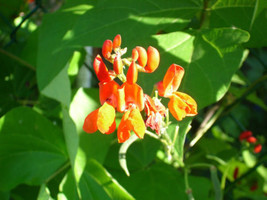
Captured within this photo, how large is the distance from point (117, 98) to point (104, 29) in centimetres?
20

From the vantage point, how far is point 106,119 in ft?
1.89

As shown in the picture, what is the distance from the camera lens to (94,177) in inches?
31.0

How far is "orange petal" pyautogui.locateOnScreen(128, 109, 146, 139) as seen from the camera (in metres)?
0.56

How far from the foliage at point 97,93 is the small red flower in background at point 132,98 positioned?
44 millimetres

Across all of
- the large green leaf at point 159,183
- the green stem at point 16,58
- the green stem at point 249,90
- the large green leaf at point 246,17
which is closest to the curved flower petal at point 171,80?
the large green leaf at point 246,17

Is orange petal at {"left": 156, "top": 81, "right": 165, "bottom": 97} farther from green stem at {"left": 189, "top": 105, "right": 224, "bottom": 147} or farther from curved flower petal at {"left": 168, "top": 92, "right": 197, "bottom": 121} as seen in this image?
green stem at {"left": 189, "top": 105, "right": 224, "bottom": 147}

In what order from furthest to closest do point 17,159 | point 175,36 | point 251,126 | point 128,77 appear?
point 251,126 → point 17,159 → point 175,36 → point 128,77

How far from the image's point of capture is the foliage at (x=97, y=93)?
681 millimetres

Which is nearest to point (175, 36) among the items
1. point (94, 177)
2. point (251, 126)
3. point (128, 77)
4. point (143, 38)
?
point (143, 38)

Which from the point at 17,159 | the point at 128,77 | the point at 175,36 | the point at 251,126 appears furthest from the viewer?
the point at 251,126

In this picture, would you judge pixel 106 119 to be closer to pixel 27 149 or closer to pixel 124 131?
pixel 124 131

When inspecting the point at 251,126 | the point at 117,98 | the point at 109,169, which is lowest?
the point at 251,126

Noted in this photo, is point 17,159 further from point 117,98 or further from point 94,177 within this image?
point 117,98

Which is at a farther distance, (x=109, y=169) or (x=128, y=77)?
(x=109, y=169)
